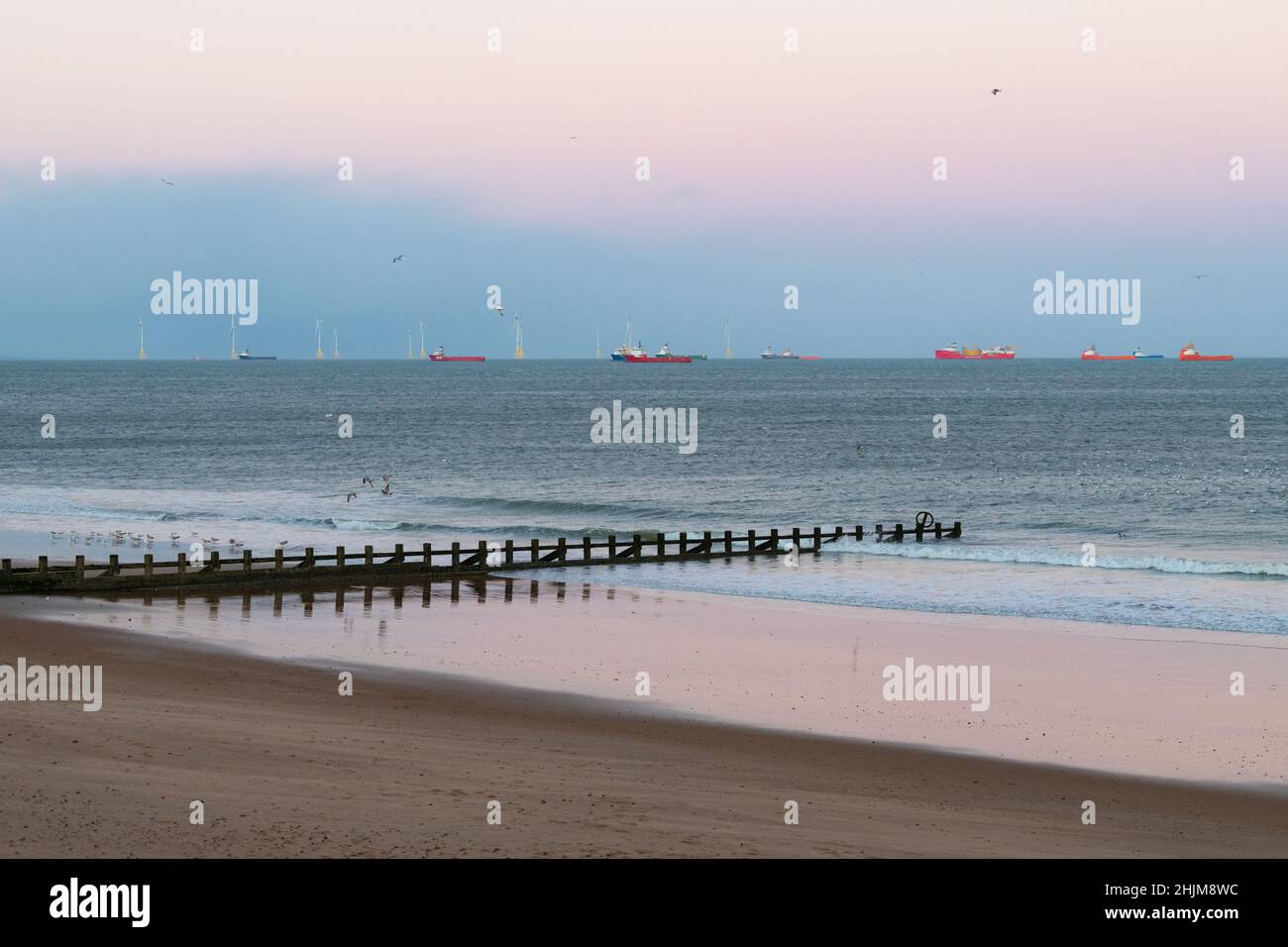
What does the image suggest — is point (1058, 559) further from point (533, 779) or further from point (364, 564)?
point (533, 779)

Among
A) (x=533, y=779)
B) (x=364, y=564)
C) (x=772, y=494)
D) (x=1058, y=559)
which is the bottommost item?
(x=533, y=779)

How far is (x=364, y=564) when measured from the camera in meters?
37.2

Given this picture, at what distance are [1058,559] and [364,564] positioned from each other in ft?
71.0

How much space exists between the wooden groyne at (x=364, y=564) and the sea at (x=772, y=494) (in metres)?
1.12

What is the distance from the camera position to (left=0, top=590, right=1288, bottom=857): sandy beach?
43.8 ft

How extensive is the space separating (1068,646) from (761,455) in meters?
65.7

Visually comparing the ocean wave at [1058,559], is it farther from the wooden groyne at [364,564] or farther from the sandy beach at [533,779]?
the sandy beach at [533,779]

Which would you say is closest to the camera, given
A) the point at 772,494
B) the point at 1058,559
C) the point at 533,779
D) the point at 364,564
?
Answer: the point at 533,779

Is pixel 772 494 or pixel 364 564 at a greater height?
pixel 772 494

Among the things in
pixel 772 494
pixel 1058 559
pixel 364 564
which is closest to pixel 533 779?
pixel 364 564

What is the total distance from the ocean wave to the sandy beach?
17978 millimetres

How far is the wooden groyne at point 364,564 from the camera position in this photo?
3231cm

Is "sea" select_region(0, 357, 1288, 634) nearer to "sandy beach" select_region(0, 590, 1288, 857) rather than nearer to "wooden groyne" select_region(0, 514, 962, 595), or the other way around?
"wooden groyne" select_region(0, 514, 962, 595)

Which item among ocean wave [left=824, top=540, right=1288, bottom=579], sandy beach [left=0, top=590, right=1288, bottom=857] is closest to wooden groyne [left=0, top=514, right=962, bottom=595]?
ocean wave [left=824, top=540, right=1288, bottom=579]
